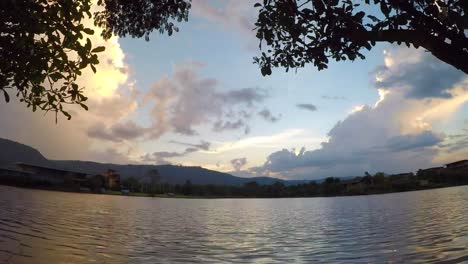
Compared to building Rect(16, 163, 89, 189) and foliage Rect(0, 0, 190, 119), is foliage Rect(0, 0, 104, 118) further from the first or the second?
building Rect(16, 163, 89, 189)

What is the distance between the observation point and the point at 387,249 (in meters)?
16.7

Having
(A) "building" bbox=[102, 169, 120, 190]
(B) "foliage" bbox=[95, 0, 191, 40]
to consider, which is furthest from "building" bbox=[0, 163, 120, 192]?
(B) "foliage" bbox=[95, 0, 191, 40]

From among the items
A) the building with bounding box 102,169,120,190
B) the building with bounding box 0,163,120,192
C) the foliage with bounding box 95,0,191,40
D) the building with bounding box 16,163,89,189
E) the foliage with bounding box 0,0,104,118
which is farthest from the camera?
the building with bounding box 102,169,120,190

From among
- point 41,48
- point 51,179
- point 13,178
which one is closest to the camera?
point 41,48

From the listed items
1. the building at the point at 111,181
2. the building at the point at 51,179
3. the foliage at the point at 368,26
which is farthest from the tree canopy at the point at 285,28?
the building at the point at 111,181

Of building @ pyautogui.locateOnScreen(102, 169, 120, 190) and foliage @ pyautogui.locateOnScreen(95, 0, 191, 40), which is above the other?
foliage @ pyautogui.locateOnScreen(95, 0, 191, 40)

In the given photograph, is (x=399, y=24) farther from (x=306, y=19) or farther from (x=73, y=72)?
(x=73, y=72)

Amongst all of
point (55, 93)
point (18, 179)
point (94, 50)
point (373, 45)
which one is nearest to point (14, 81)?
point (55, 93)

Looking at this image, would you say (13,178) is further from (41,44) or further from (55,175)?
(41,44)

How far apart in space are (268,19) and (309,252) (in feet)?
35.8

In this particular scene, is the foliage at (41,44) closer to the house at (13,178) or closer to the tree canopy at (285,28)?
the tree canopy at (285,28)

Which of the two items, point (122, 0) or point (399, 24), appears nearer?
point (399, 24)

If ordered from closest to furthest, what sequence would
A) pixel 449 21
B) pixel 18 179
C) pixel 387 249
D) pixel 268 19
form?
pixel 449 21, pixel 268 19, pixel 387 249, pixel 18 179

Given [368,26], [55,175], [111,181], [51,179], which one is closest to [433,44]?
[368,26]
